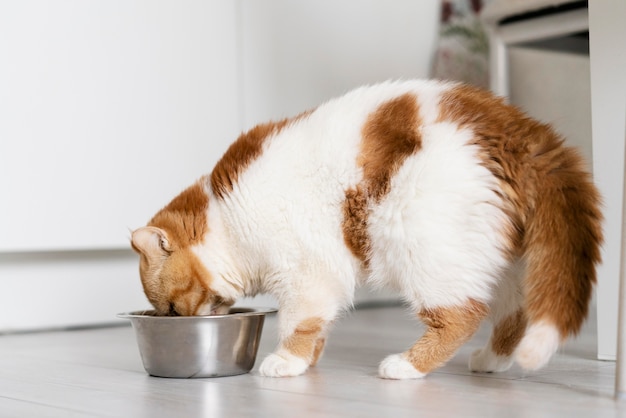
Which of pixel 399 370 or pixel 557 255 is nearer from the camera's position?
pixel 557 255

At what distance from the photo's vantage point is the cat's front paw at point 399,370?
1538 mm

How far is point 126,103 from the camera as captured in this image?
8.53 feet

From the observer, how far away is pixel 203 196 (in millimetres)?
1779

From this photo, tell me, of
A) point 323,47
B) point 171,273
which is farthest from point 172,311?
point 323,47

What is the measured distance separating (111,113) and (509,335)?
1.44 m

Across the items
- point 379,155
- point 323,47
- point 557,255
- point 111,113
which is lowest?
point 557,255

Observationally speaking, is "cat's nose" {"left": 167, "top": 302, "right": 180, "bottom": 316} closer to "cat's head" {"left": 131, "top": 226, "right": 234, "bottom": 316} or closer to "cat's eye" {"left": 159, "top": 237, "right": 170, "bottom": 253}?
"cat's head" {"left": 131, "top": 226, "right": 234, "bottom": 316}

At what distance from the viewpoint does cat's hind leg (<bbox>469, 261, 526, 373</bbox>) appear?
164 cm

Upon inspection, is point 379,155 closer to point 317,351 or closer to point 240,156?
point 240,156

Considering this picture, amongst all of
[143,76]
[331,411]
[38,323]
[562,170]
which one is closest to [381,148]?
[562,170]

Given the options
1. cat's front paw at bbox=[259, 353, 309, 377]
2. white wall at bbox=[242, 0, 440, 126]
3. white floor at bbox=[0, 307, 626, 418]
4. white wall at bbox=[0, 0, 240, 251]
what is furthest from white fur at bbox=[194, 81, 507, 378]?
white wall at bbox=[242, 0, 440, 126]

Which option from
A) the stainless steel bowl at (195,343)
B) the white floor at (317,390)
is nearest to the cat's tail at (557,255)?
the white floor at (317,390)

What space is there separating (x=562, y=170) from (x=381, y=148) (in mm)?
324

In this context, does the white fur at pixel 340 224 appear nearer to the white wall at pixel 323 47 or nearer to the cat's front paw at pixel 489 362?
the cat's front paw at pixel 489 362
